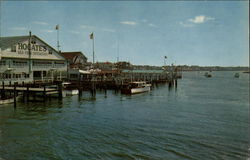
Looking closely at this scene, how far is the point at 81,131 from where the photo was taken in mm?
20672

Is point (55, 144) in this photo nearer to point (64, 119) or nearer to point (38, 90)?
point (64, 119)

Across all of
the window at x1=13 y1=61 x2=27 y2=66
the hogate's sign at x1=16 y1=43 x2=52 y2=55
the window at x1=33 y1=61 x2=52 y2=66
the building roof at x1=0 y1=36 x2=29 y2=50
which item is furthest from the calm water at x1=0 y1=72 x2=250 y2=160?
the window at x1=33 y1=61 x2=52 y2=66

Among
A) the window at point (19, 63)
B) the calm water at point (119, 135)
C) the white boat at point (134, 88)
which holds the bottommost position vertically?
the calm water at point (119, 135)

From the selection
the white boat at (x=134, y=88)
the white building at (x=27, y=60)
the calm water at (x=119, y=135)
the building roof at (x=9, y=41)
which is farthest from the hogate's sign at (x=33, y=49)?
the white boat at (x=134, y=88)

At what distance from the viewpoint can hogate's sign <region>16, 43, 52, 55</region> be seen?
4567cm

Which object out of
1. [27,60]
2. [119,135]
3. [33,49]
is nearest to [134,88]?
[33,49]

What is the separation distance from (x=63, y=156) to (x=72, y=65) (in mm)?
65319

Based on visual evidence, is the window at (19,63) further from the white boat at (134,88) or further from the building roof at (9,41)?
the white boat at (134,88)

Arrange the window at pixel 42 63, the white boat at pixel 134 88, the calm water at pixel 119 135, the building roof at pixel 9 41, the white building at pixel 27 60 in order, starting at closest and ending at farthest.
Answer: the calm water at pixel 119 135
the white building at pixel 27 60
the building roof at pixel 9 41
the window at pixel 42 63
the white boat at pixel 134 88

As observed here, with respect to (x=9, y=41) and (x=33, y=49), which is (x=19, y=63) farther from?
(x=9, y=41)

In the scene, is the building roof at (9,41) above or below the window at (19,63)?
above

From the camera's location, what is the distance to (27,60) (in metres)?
47.3

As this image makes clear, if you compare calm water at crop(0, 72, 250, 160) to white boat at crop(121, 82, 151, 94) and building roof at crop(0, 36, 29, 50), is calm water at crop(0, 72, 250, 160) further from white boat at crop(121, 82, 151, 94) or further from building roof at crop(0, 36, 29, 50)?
white boat at crop(121, 82, 151, 94)

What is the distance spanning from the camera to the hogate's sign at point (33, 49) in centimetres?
4567
